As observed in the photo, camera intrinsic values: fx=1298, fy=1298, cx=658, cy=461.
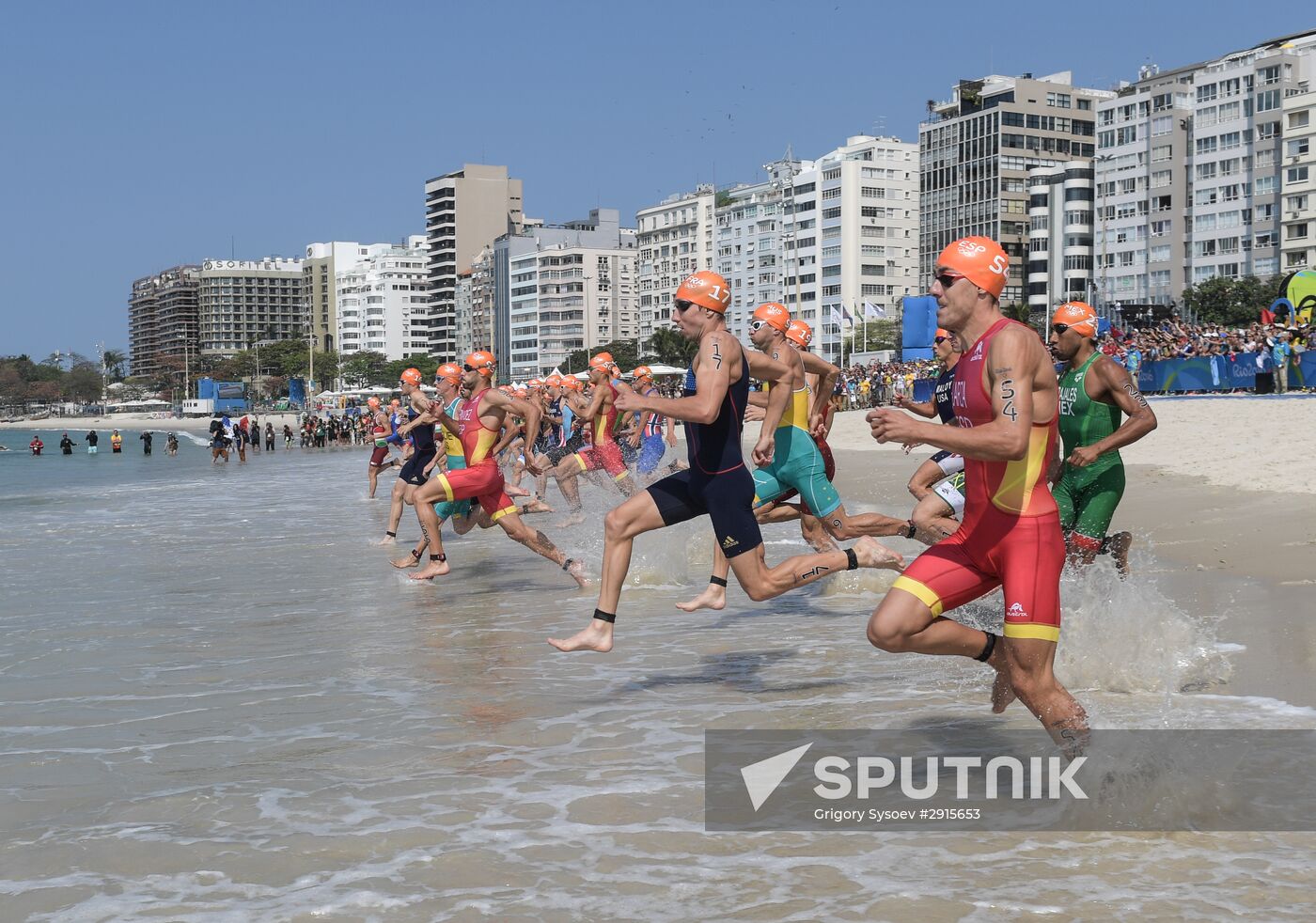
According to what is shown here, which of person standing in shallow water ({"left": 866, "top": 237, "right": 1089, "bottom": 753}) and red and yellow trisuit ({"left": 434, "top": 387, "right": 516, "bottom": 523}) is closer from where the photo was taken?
person standing in shallow water ({"left": 866, "top": 237, "right": 1089, "bottom": 753})

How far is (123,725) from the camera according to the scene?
6.54 meters

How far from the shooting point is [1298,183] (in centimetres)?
7969

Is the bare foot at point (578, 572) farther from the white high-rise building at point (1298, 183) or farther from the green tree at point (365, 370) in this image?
the green tree at point (365, 370)

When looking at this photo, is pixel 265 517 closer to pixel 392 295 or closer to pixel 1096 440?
pixel 1096 440

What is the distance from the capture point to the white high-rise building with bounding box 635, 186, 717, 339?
152 meters

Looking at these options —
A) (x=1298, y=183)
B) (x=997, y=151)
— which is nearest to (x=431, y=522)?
(x=1298, y=183)

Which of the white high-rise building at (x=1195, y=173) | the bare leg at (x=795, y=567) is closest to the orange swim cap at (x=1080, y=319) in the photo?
the bare leg at (x=795, y=567)

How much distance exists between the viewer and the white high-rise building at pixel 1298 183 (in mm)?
78812

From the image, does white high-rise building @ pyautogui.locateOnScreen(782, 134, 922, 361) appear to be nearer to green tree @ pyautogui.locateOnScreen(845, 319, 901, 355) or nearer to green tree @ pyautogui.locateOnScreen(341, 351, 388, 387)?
green tree @ pyautogui.locateOnScreen(845, 319, 901, 355)

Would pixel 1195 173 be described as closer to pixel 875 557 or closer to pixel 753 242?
pixel 753 242

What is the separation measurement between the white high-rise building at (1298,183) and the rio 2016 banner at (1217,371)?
52899mm

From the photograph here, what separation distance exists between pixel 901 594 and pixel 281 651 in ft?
17.1

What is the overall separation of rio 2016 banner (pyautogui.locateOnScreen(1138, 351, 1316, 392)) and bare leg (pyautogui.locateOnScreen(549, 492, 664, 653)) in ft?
84.1

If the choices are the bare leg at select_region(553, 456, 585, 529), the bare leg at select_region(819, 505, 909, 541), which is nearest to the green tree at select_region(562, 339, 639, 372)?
the bare leg at select_region(553, 456, 585, 529)
